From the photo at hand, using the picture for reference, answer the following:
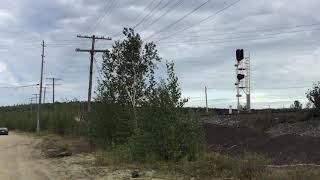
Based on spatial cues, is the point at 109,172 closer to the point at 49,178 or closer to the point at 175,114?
the point at 49,178

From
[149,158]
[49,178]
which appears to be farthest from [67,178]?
[149,158]

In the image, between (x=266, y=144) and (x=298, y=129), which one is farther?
(x=298, y=129)

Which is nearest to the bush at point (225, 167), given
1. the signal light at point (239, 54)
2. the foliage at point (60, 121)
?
the signal light at point (239, 54)

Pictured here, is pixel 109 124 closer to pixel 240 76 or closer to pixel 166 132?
pixel 240 76

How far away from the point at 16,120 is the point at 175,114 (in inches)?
4100

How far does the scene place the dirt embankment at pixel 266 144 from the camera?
2178 centimetres

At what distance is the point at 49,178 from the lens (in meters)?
22.4

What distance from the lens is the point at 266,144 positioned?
26.2 meters

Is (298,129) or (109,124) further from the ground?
(109,124)

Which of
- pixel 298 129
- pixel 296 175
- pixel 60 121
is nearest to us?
pixel 296 175

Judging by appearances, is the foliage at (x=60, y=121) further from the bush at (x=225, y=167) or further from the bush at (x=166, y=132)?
the bush at (x=225, y=167)

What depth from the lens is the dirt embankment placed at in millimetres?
21784

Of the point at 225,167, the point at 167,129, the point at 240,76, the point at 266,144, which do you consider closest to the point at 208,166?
the point at 225,167

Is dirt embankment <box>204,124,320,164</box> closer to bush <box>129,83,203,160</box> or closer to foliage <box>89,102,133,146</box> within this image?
bush <box>129,83,203,160</box>
